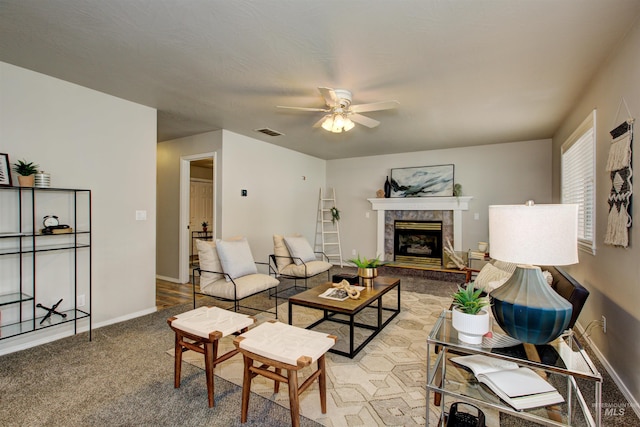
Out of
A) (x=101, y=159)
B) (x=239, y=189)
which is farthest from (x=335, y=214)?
(x=101, y=159)

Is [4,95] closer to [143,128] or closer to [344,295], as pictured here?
[143,128]

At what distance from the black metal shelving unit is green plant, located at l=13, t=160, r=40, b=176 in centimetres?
14

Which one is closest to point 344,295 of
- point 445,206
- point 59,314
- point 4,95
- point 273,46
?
point 273,46

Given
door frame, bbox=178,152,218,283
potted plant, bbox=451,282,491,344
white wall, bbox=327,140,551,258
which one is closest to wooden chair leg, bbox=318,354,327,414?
potted plant, bbox=451,282,491,344

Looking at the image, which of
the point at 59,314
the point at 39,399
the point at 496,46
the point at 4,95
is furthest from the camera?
the point at 59,314

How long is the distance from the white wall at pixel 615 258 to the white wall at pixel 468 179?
2.40 metres

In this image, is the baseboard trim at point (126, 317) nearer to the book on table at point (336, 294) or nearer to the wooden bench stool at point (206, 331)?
the wooden bench stool at point (206, 331)

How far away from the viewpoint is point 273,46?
89.8 inches

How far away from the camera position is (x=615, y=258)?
2332 millimetres

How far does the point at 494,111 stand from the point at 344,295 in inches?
114

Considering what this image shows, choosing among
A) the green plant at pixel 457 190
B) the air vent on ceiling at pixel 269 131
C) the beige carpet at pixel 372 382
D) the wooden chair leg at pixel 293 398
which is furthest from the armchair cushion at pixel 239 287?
the green plant at pixel 457 190

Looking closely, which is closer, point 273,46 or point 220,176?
point 273,46

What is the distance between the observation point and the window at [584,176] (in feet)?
9.39

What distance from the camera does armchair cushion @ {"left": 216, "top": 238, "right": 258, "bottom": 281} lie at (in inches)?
134
